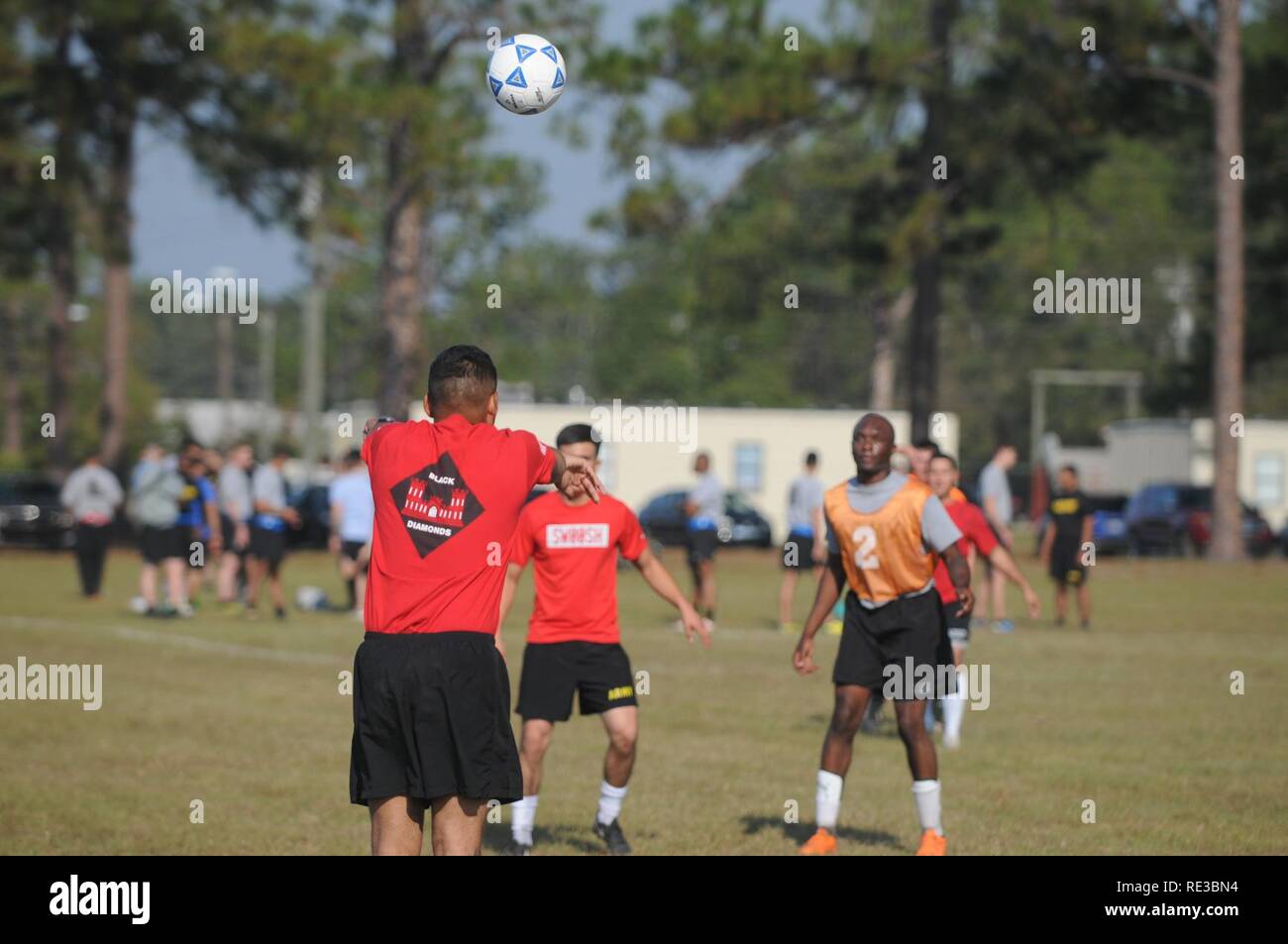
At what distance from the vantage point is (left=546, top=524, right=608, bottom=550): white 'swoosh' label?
9.26 meters

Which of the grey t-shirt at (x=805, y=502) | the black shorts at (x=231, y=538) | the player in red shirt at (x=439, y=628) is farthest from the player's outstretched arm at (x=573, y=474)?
the black shorts at (x=231, y=538)

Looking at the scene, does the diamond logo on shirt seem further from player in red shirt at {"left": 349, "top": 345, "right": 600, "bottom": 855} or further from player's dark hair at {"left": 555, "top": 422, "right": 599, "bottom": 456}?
player's dark hair at {"left": 555, "top": 422, "right": 599, "bottom": 456}

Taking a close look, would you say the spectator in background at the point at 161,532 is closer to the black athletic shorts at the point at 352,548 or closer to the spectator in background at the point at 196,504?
the spectator in background at the point at 196,504

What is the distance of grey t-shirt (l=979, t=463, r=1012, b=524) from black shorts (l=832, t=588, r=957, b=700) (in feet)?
42.5

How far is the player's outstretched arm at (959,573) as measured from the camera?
9.14 metres

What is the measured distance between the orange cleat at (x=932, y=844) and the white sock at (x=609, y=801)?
61.7 inches

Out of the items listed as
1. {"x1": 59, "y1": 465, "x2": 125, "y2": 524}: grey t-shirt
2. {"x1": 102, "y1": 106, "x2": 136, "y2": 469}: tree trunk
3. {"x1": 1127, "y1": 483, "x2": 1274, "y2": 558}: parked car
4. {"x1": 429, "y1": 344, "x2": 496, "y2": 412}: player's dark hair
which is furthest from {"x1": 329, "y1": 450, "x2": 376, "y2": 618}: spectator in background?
{"x1": 1127, "y1": 483, "x2": 1274, "y2": 558}: parked car

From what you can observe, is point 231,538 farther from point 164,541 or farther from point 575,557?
point 575,557

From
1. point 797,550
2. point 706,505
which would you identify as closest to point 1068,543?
point 797,550

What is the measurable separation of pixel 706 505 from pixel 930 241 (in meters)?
13.9

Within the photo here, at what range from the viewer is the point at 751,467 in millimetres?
56406

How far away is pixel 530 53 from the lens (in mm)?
8906
